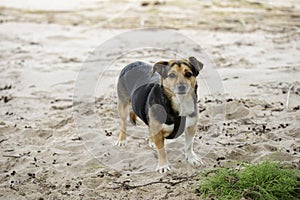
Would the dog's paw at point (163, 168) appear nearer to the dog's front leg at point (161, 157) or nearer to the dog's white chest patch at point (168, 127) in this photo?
the dog's front leg at point (161, 157)

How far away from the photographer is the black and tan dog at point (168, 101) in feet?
13.4

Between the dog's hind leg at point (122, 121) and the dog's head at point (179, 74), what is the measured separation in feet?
3.34

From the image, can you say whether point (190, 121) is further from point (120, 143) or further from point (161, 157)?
point (120, 143)

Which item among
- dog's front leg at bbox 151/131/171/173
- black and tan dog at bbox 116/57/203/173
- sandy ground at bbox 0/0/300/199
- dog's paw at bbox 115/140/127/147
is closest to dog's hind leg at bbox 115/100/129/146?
dog's paw at bbox 115/140/127/147

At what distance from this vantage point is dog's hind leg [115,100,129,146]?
16.6ft

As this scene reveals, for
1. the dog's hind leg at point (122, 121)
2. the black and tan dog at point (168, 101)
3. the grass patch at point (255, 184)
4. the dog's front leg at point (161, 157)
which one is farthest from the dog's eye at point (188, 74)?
the dog's hind leg at point (122, 121)

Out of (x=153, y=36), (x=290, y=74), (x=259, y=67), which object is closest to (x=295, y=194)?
(x=290, y=74)

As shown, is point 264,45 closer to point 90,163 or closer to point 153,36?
point 153,36

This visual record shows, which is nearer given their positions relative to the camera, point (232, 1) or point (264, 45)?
point (264, 45)

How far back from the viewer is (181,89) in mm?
4020

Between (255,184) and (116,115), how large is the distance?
8.56 feet

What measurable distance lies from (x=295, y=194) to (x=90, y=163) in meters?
2.10

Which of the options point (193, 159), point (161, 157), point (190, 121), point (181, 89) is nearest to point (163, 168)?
point (161, 157)

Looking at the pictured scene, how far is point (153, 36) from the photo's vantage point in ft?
34.7
